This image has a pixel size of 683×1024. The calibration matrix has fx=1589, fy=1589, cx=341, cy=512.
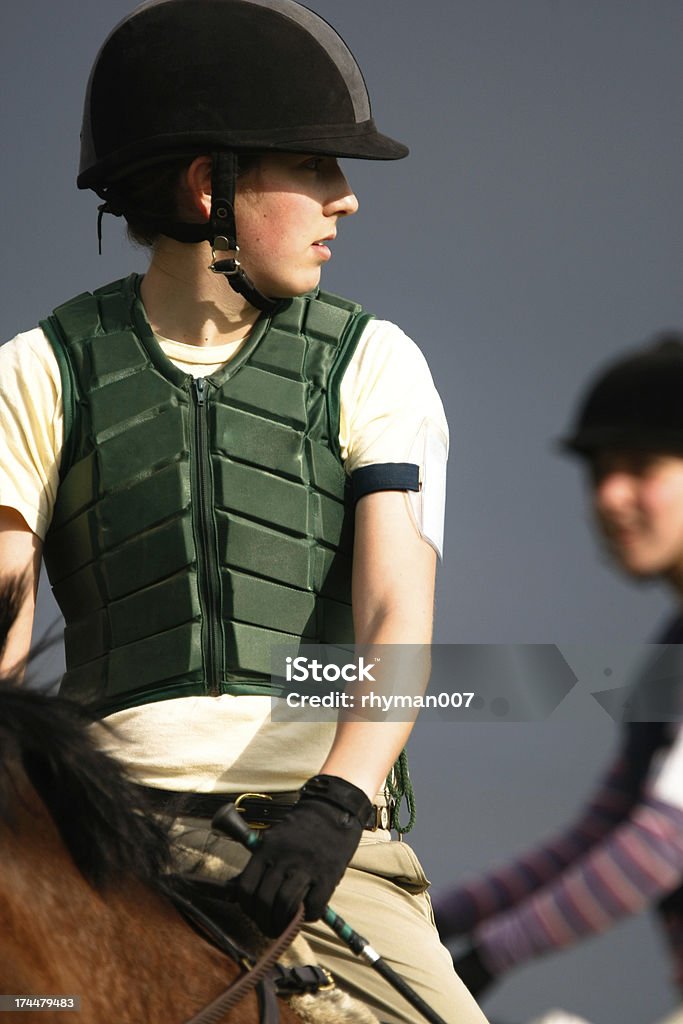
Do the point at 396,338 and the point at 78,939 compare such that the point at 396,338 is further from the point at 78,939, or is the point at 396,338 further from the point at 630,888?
the point at 630,888

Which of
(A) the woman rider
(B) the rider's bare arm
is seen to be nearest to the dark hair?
(A) the woman rider

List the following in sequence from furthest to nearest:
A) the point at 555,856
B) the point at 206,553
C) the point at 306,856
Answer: the point at 206,553 → the point at 306,856 → the point at 555,856

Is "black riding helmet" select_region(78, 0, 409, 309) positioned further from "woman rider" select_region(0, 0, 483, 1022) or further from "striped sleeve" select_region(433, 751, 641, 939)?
"striped sleeve" select_region(433, 751, 641, 939)

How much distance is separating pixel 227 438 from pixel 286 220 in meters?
0.34

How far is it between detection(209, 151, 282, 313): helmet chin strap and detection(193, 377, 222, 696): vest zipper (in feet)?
0.61

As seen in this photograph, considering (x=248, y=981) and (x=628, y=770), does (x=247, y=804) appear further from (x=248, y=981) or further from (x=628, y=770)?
(x=628, y=770)

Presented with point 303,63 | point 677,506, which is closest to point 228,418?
point 303,63

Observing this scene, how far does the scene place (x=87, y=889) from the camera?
170cm

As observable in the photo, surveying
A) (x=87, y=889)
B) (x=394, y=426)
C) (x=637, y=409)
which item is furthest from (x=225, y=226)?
(x=637, y=409)

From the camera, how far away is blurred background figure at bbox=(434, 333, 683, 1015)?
1125mm

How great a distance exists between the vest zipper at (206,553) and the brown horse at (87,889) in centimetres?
43

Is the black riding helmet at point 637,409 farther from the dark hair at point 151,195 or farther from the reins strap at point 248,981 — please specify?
the dark hair at point 151,195

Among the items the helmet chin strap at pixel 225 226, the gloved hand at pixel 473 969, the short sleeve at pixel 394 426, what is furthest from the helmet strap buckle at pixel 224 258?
the gloved hand at pixel 473 969

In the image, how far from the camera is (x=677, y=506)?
1.23m
